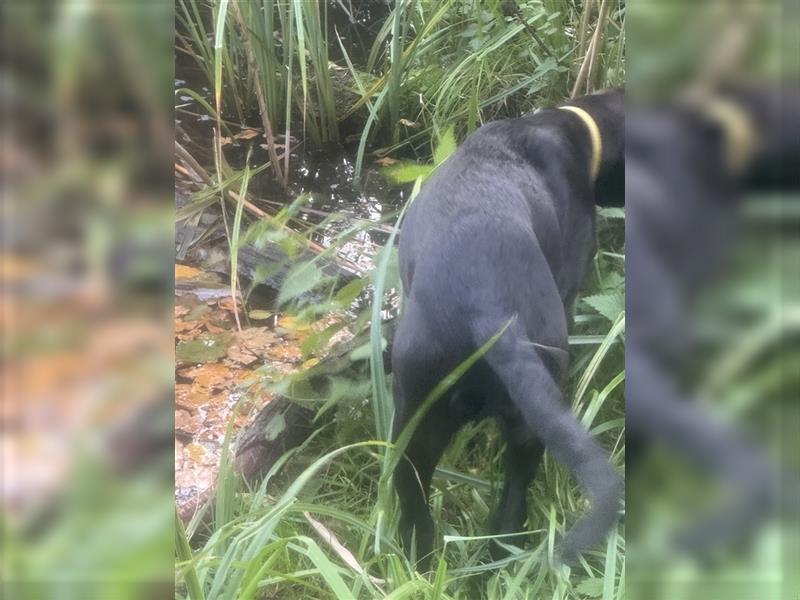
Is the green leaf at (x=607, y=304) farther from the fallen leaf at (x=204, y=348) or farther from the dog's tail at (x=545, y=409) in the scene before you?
the fallen leaf at (x=204, y=348)

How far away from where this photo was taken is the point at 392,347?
0.85m

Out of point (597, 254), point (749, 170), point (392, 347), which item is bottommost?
point (392, 347)

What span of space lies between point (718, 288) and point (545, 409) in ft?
1.11

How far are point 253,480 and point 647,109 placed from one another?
0.60 metres

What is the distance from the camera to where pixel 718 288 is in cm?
46

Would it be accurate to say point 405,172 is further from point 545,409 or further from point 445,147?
point 545,409

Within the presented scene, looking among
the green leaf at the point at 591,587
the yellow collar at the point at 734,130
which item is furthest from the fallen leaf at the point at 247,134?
the green leaf at the point at 591,587

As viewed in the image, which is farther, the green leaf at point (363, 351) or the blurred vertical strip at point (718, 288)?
the green leaf at point (363, 351)

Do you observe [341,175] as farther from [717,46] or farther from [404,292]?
[717,46]

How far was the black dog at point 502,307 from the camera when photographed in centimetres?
77

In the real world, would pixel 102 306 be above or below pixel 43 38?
below

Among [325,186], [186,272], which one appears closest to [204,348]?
[186,272]

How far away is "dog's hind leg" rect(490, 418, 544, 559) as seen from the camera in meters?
0.80

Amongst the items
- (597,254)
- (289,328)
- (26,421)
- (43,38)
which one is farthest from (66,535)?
(597,254)
